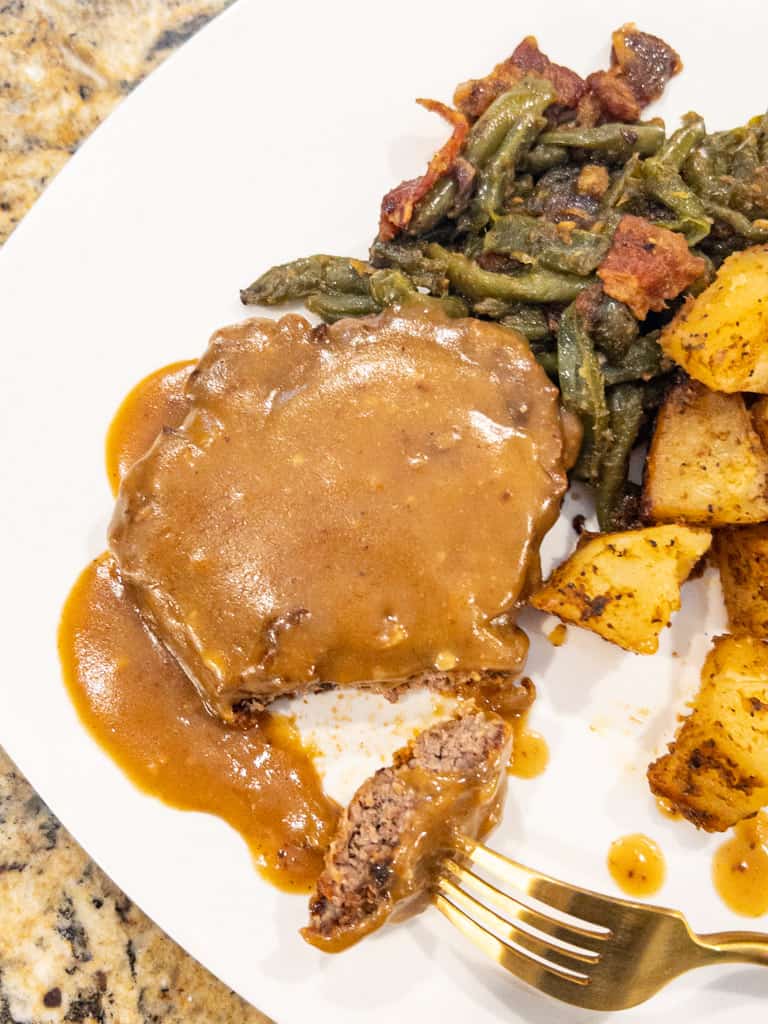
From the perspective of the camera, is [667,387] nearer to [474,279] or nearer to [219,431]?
[474,279]

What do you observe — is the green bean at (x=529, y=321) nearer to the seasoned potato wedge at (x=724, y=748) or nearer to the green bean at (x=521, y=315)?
the green bean at (x=521, y=315)

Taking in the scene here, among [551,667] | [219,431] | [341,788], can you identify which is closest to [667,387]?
[551,667]

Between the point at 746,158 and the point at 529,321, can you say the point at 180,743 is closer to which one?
the point at 529,321

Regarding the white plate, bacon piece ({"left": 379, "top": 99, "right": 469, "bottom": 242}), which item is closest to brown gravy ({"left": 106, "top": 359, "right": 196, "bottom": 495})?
the white plate

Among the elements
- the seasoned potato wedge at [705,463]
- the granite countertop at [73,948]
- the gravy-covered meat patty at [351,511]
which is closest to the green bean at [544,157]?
the gravy-covered meat patty at [351,511]

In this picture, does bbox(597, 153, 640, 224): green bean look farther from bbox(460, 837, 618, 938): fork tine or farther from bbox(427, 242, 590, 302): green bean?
bbox(460, 837, 618, 938): fork tine

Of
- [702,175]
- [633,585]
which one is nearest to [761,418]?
[633,585]
